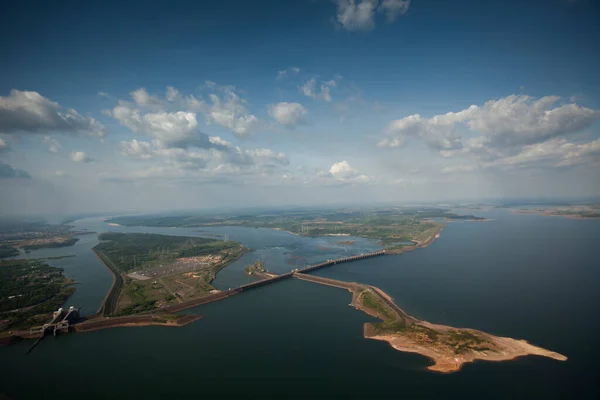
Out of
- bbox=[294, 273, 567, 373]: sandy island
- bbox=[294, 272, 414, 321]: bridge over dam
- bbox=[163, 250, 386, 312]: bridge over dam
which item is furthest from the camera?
bbox=[163, 250, 386, 312]: bridge over dam

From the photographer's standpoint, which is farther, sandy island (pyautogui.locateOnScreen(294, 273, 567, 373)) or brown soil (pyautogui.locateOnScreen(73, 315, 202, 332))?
brown soil (pyautogui.locateOnScreen(73, 315, 202, 332))

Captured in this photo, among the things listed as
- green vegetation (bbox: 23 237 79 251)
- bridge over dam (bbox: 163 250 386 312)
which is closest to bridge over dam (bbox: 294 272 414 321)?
bridge over dam (bbox: 163 250 386 312)

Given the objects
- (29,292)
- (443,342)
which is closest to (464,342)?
(443,342)

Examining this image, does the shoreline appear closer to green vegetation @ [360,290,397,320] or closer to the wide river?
the wide river

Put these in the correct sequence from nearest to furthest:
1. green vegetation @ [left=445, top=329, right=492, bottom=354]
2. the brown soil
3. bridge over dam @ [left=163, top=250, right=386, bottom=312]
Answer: green vegetation @ [left=445, top=329, right=492, bottom=354], the brown soil, bridge over dam @ [left=163, top=250, right=386, bottom=312]

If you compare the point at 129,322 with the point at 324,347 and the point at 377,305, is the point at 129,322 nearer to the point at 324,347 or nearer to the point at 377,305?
the point at 324,347

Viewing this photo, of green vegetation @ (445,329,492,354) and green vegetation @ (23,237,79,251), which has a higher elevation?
green vegetation @ (23,237,79,251)
